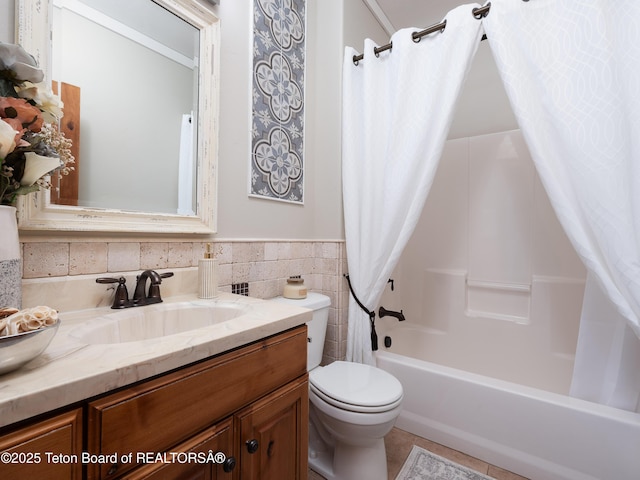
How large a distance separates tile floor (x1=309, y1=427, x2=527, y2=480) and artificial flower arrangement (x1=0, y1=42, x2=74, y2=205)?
157 cm

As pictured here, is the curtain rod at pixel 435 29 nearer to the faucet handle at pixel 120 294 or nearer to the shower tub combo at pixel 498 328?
the shower tub combo at pixel 498 328

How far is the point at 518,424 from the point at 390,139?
147 cm

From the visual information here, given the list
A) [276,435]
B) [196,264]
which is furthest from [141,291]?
[276,435]

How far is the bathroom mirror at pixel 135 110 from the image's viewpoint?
87cm

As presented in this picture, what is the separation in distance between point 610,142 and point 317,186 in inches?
52.5

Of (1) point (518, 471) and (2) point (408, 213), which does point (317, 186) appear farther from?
(1) point (518, 471)

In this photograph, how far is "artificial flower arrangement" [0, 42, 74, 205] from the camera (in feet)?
1.96

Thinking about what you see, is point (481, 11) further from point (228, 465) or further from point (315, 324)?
point (228, 465)

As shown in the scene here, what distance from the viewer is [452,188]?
7.59 feet

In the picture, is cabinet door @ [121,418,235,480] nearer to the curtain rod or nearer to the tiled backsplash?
the tiled backsplash

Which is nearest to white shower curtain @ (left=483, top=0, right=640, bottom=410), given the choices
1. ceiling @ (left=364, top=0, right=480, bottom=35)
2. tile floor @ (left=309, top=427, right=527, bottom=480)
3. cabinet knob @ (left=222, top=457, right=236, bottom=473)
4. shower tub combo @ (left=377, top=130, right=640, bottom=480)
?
shower tub combo @ (left=377, top=130, right=640, bottom=480)

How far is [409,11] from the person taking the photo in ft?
7.00

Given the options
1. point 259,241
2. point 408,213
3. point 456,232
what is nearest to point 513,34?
point 408,213

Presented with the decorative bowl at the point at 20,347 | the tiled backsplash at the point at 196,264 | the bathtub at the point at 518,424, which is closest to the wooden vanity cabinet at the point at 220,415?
the decorative bowl at the point at 20,347
